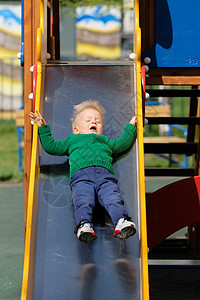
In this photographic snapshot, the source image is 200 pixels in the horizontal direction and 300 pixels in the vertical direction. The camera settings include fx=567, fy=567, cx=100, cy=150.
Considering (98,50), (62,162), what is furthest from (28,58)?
(98,50)

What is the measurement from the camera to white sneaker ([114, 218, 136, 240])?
3.52 meters

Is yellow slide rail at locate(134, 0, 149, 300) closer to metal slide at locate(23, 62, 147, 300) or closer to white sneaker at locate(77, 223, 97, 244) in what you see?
metal slide at locate(23, 62, 147, 300)

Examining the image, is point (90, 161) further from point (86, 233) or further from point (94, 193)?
point (86, 233)

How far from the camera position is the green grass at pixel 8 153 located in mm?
9977

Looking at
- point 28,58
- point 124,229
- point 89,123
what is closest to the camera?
point 124,229

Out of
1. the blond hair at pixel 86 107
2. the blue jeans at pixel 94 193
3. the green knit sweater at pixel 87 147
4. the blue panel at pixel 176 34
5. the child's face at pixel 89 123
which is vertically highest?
the blue panel at pixel 176 34

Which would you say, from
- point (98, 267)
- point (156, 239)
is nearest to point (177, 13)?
point (156, 239)

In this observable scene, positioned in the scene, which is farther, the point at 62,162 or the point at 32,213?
the point at 62,162

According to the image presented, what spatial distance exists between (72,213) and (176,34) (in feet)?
5.71

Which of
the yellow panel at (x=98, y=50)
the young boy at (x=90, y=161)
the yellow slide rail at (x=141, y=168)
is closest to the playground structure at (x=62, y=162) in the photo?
the yellow slide rail at (x=141, y=168)

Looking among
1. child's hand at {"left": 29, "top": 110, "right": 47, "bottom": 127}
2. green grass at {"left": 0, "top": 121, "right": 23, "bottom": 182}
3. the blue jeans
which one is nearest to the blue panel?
child's hand at {"left": 29, "top": 110, "right": 47, "bottom": 127}

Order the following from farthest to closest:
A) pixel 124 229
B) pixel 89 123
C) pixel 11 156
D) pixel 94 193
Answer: pixel 11 156, pixel 89 123, pixel 94 193, pixel 124 229

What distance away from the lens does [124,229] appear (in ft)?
11.6

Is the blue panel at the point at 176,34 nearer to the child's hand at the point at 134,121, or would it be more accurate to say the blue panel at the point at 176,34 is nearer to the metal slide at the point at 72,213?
the metal slide at the point at 72,213
